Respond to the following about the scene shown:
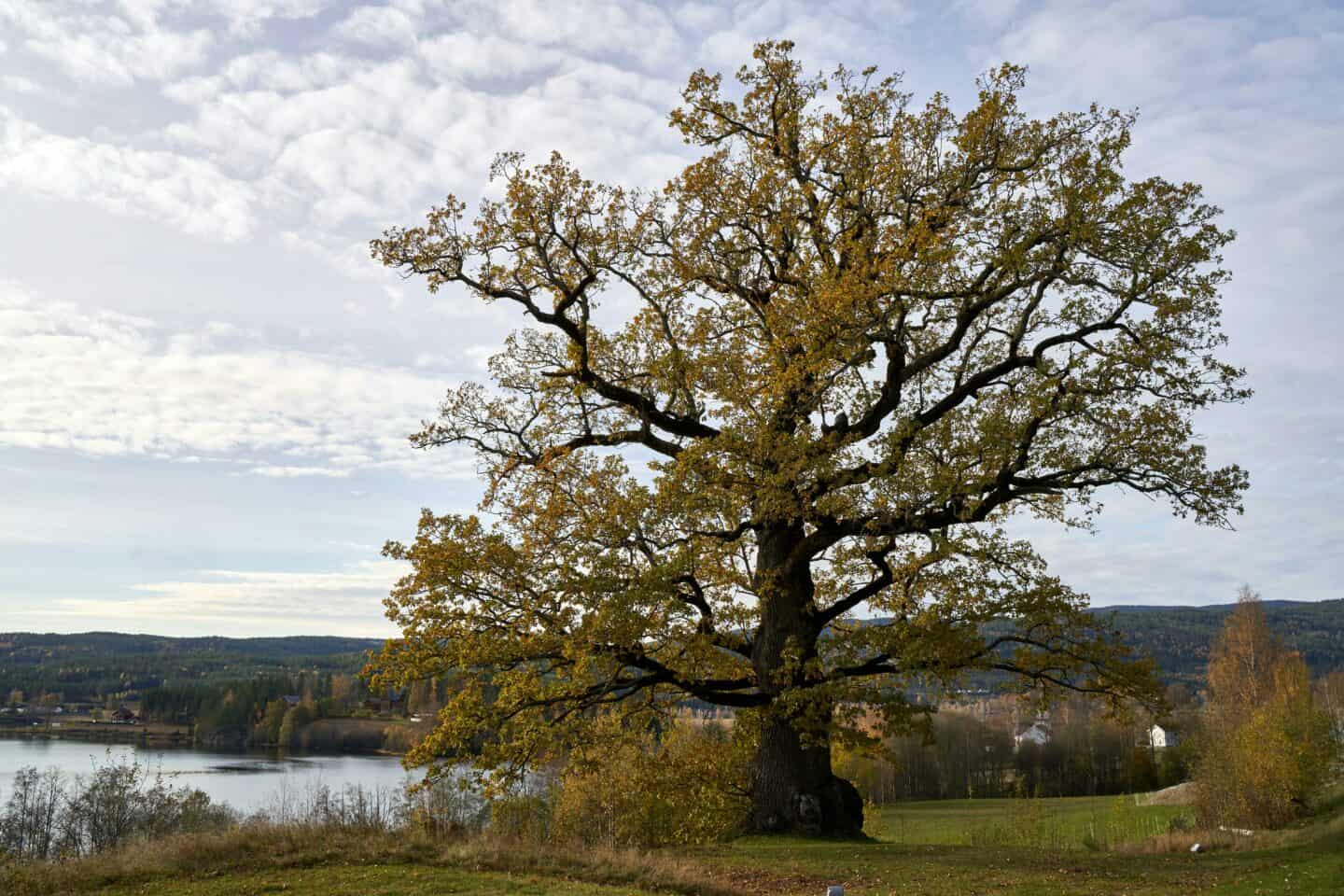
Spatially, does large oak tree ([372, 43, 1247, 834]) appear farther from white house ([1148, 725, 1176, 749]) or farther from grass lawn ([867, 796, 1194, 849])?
white house ([1148, 725, 1176, 749])

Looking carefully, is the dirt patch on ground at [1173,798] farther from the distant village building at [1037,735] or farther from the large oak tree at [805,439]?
the large oak tree at [805,439]

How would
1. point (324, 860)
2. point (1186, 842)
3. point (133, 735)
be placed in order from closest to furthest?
point (324, 860) → point (1186, 842) → point (133, 735)

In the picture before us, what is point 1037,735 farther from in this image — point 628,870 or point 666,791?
A: point 628,870

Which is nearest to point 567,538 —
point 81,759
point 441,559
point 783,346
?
point 441,559

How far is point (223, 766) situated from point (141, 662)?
73.5 meters

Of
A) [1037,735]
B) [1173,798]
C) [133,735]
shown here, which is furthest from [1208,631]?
[133,735]

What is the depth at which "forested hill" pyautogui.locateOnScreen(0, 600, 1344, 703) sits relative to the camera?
299 ft

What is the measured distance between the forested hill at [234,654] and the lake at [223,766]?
27.1m

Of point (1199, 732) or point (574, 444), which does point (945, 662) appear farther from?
point (1199, 732)

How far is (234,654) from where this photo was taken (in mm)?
136875

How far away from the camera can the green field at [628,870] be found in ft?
30.3

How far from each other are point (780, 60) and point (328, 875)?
45.6ft

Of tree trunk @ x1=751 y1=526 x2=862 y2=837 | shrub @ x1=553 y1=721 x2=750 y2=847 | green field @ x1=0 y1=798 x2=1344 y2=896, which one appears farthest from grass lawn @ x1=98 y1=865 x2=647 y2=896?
tree trunk @ x1=751 y1=526 x2=862 y2=837

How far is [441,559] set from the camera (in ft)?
Result: 45.0
